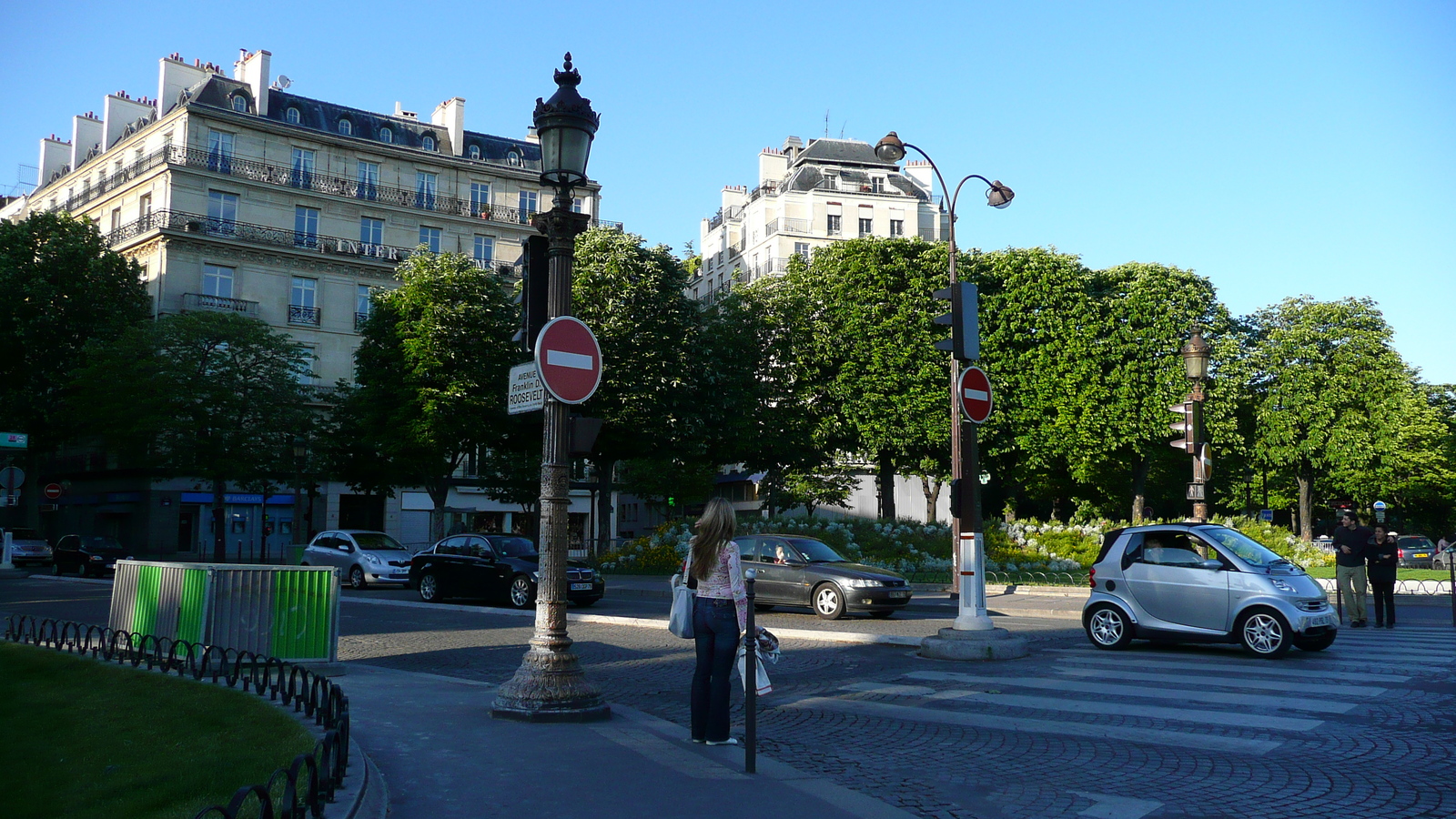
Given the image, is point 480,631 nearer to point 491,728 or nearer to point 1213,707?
point 491,728

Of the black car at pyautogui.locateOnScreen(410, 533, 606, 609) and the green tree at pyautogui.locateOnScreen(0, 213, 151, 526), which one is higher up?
the green tree at pyautogui.locateOnScreen(0, 213, 151, 526)

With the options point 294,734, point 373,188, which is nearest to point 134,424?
point 373,188

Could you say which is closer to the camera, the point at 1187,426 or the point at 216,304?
the point at 1187,426

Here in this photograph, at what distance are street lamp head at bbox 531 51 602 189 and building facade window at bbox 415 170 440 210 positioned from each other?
50465 millimetres

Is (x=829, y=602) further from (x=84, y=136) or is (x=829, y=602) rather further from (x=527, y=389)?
(x=84, y=136)

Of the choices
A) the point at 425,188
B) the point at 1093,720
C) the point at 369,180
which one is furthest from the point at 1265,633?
the point at 425,188

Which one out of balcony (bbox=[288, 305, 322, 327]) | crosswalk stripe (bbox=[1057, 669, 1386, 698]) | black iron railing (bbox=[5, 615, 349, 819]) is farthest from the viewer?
balcony (bbox=[288, 305, 322, 327])

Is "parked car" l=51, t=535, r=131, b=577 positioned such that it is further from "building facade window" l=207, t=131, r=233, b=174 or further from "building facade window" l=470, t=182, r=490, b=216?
"building facade window" l=470, t=182, r=490, b=216

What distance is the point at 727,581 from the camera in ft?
23.9

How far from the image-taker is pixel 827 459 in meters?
41.7

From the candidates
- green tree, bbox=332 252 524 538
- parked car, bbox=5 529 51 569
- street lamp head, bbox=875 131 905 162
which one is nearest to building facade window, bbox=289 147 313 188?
green tree, bbox=332 252 524 538

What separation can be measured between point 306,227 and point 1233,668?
49810 mm

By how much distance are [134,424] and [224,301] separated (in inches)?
514

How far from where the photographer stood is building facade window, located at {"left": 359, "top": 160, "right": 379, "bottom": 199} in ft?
178
